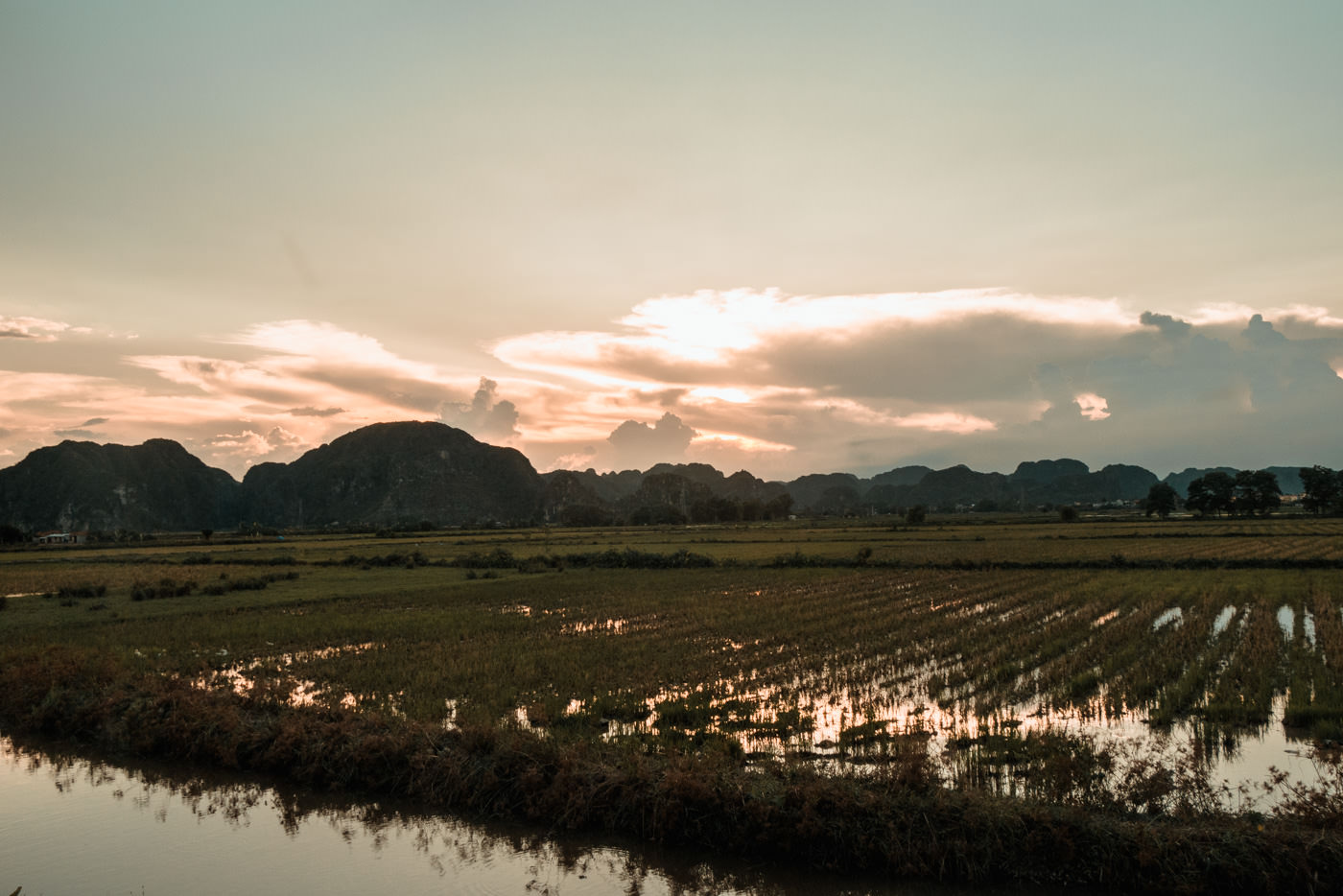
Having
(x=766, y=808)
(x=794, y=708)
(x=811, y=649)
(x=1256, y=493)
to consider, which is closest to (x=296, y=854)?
(x=766, y=808)

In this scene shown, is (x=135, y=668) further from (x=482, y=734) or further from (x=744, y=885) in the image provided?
(x=744, y=885)

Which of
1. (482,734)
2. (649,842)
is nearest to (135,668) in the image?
(482,734)

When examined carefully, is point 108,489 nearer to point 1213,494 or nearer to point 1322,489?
point 1213,494

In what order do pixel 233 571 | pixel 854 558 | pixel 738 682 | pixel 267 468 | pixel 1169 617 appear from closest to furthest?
1. pixel 738 682
2. pixel 1169 617
3. pixel 233 571
4. pixel 854 558
5. pixel 267 468

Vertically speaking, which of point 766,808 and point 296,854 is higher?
point 766,808

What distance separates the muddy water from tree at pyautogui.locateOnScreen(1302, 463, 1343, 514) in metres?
103

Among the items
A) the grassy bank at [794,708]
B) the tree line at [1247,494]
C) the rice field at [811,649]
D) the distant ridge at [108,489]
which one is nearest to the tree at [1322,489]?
the tree line at [1247,494]

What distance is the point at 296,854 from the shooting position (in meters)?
7.30

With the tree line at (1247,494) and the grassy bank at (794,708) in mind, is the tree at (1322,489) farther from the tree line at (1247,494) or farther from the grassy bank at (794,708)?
the grassy bank at (794,708)

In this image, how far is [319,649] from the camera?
16.8m

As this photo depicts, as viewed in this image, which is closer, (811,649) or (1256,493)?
(811,649)

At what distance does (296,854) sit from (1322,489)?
107 meters

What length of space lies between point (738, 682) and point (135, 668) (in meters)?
10.9

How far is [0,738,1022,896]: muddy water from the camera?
6.52 metres
